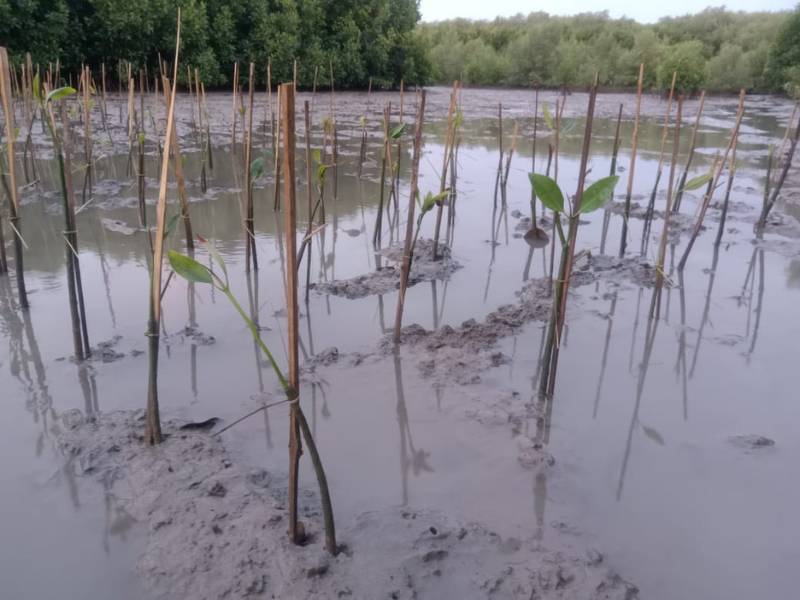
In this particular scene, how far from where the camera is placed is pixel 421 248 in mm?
4727

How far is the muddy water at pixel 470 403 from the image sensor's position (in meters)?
1.94

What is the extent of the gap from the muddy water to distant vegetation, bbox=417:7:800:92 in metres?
21.7

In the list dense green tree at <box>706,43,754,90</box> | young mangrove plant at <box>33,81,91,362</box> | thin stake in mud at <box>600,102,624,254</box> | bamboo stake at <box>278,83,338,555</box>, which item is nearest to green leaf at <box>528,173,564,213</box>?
bamboo stake at <box>278,83,338,555</box>

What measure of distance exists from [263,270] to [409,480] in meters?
2.51

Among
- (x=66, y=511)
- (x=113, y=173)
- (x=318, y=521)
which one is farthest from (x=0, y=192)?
(x=318, y=521)

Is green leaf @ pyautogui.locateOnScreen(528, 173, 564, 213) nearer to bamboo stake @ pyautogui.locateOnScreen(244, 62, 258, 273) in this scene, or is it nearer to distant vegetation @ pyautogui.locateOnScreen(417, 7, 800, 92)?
bamboo stake @ pyautogui.locateOnScreen(244, 62, 258, 273)

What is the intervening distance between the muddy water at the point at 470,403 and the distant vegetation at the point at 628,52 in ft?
71.3

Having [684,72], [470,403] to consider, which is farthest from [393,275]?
[684,72]

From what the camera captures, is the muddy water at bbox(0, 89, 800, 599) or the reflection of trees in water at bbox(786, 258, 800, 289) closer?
the muddy water at bbox(0, 89, 800, 599)

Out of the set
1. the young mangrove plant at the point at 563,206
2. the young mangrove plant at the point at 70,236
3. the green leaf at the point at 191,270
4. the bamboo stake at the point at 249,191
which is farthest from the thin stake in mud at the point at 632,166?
the young mangrove plant at the point at 70,236

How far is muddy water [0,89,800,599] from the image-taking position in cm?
194

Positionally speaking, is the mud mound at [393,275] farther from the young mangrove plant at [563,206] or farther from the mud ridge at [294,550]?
the mud ridge at [294,550]

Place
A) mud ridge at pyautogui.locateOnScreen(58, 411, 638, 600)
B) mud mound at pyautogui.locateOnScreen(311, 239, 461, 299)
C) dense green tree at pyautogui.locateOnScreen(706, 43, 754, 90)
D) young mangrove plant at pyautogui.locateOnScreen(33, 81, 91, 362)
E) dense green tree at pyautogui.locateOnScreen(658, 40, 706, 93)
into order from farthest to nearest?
dense green tree at pyautogui.locateOnScreen(706, 43, 754, 90)
dense green tree at pyautogui.locateOnScreen(658, 40, 706, 93)
mud mound at pyautogui.locateOnScreen(311, 239, 461, 299)
young mangrove plant at pyautogui.locateOnScreen(33, 81, 91, 362)
mud ridge at pyautogui.locateOnScreen(58, 411, 638, 600)

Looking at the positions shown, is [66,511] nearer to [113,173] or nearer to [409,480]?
[409,480]
